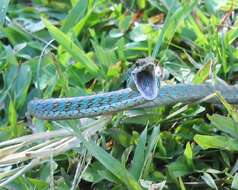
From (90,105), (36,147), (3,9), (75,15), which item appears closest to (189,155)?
(90,105)

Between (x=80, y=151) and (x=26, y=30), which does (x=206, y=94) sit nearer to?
(x=80, y=151)

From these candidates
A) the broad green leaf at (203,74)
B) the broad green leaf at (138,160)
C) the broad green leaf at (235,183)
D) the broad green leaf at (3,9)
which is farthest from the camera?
the broad green leaf at (3,9)

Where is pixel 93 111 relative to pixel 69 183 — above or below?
above

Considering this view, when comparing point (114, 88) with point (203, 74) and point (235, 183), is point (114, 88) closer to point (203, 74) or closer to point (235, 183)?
point (203, 74)

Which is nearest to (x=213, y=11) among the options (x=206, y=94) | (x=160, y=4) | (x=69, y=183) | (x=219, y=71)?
(x=160, y=4)

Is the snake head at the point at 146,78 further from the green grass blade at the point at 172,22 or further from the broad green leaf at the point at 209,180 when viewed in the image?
the green grass blade at the point at 172,22

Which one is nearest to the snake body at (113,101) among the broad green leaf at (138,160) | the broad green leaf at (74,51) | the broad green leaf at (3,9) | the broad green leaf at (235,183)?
the broad green leaf at (138,160)
